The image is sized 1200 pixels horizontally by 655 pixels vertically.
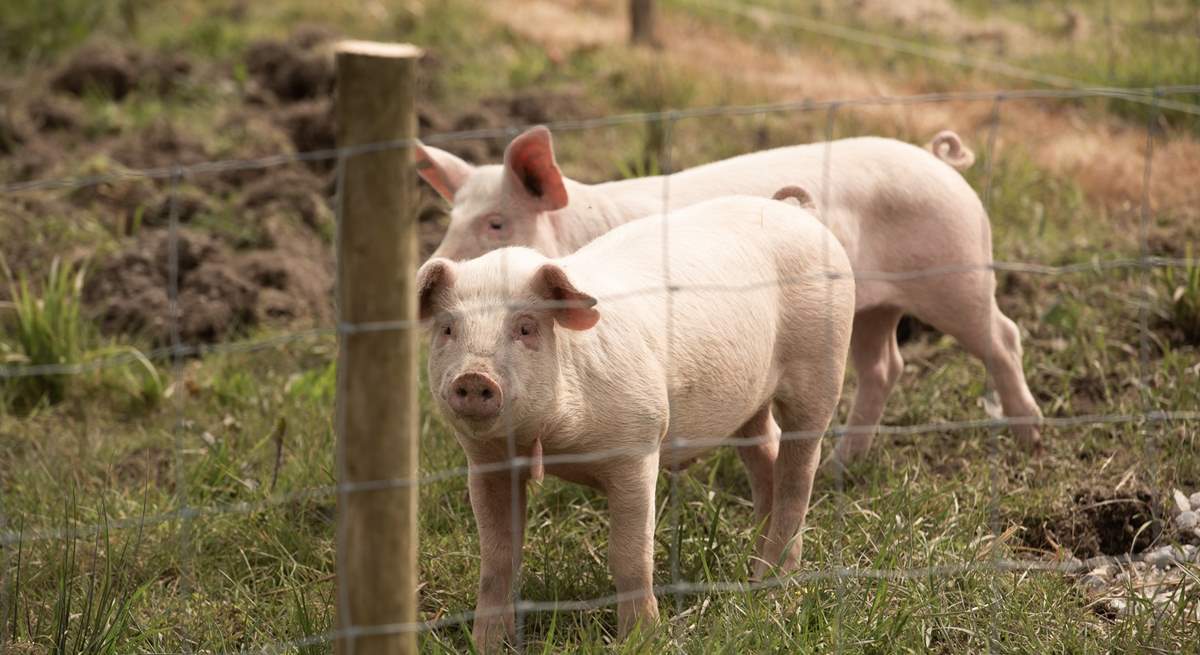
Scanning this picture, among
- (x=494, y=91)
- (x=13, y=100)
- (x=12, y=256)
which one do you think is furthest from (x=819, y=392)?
(x=13, y=100)

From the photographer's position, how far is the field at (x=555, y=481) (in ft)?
12.4

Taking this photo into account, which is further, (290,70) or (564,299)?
(290,70)

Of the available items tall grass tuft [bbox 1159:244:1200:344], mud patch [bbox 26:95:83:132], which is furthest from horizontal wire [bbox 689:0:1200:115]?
mud patch [bbox 26:95:83:132]

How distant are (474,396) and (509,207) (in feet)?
6.17

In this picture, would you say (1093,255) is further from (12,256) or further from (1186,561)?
(12,256)

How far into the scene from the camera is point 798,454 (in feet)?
13.5

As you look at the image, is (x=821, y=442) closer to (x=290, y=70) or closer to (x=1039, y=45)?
(x=290, y=70)

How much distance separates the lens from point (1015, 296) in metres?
6.10

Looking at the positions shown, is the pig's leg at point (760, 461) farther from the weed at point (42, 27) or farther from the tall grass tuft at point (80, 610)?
the weed at point (42, 27)

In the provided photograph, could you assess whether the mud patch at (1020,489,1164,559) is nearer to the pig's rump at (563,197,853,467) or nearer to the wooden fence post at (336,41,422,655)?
the pig's rump at (563,197,853,467)

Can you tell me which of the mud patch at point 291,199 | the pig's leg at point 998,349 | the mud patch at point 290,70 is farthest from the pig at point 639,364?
the mud patch at point 290,70

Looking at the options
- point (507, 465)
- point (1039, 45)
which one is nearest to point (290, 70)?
point (1039, 45)

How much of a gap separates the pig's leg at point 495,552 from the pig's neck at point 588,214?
1.54 meters

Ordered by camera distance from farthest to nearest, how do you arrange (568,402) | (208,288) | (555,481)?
(208,288), (555,481), (568,402)
